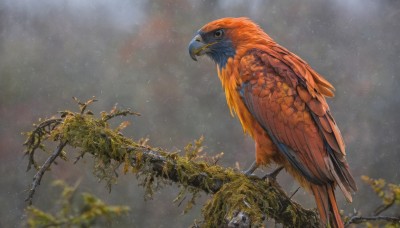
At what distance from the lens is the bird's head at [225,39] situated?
17.1 feet

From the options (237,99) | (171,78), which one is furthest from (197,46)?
(171,78)

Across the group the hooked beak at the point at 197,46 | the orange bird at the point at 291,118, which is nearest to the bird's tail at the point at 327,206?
the orange bird at the point at 291,118

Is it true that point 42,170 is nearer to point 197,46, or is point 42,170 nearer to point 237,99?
point 237,99

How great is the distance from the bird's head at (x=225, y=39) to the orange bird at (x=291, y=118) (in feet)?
0.42

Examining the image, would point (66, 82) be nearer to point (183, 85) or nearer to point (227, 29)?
point (183, 85)

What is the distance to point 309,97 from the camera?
458cm

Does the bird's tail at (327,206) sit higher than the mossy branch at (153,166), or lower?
higher

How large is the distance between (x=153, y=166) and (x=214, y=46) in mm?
1709

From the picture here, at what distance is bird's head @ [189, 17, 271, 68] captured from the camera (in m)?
5.21

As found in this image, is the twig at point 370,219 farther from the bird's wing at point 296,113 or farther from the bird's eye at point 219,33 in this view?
the bird's eye at point 219,33

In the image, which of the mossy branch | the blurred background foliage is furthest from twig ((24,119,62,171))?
the blurred background foliage

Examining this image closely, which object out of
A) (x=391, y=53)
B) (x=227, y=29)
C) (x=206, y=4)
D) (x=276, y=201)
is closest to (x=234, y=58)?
(x=227, y=29)

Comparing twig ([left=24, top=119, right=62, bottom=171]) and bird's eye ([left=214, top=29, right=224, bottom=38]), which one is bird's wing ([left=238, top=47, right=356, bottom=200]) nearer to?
bird's eye ([left=214, top=29, right=224, bottom=38])

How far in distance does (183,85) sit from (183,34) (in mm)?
1456
